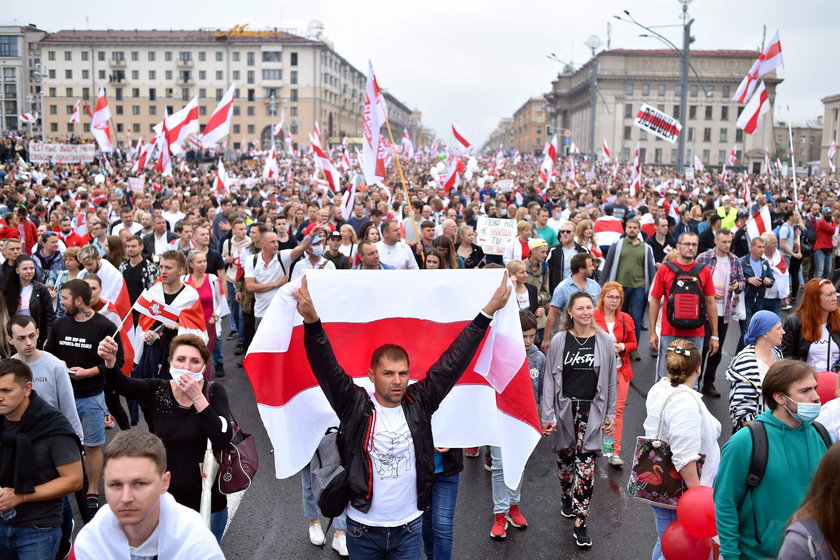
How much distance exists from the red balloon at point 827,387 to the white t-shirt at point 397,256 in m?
4.85

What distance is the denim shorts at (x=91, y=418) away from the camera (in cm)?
559

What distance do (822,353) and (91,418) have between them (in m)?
5.66

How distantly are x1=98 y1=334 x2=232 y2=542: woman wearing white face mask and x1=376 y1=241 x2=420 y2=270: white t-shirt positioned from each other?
473cm

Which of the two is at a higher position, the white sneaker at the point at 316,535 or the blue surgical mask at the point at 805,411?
the blue surgical mask at the point at 805,411

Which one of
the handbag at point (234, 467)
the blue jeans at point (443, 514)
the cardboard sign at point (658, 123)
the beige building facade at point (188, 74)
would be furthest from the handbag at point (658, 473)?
the beige building facade at point (188, 74)

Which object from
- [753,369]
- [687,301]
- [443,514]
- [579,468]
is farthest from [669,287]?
[443,514]

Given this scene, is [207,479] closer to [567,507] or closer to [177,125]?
[567,507]

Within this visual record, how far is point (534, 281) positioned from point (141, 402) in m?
5.53

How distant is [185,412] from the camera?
4020mm

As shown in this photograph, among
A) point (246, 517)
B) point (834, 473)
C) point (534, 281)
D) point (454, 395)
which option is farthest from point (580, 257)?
point (834, 473)

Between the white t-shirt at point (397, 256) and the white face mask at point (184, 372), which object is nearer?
the white face mask at point (184, 372)

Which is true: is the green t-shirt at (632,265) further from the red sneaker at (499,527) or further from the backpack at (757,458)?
the backpack at (757,458)

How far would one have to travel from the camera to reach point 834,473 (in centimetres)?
246

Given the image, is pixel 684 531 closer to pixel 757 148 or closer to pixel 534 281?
pixel 534 281
